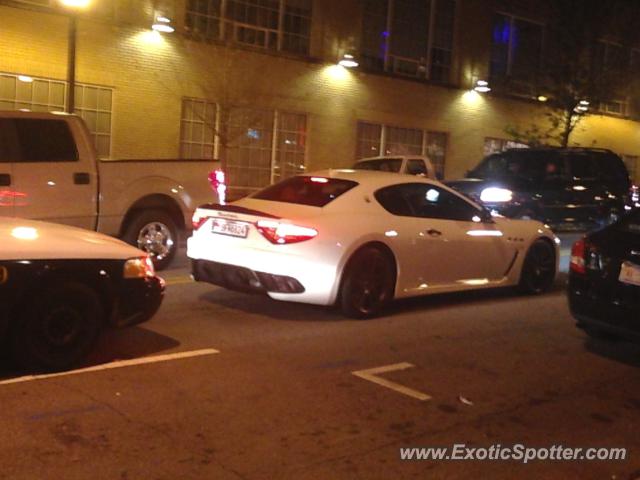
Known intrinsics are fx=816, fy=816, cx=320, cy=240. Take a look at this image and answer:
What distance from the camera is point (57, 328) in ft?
18.8

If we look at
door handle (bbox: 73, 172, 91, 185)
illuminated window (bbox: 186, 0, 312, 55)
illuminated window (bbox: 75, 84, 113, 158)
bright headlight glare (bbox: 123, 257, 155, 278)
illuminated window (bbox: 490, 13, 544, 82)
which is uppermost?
illuminated window (bbox: 490, 13, 544, 82)

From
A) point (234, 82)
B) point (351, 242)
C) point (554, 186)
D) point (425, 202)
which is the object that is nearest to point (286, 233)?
Result: point (351, 242)

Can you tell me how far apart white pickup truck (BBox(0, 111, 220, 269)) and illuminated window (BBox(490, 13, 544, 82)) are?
1824cm

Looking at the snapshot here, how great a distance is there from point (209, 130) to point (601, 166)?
897 centimetres

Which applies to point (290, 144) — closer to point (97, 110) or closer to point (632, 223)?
point (97, 110)

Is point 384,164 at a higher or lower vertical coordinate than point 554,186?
higher

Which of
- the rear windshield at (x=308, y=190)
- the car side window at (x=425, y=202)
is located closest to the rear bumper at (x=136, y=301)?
the rear windshield at (x=308, y=190)

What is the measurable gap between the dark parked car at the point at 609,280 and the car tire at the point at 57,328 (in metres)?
3.96

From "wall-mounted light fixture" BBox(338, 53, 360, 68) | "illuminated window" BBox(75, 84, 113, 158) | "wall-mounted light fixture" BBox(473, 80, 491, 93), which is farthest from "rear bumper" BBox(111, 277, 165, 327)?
"wall-mounted light fixture" BBox(473, 80, 491, 93)

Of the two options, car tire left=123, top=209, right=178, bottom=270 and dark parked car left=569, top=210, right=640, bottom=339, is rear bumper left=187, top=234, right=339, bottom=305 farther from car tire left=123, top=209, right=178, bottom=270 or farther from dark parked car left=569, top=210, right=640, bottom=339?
car tire left=123, top=209, right=178, bottom=270

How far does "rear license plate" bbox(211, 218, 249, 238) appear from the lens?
305 inches

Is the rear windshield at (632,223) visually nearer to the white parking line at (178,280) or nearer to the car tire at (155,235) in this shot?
the white parking line at (178,280)

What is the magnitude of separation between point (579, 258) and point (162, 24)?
1317cm

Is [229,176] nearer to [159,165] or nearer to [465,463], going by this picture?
[159,165]
